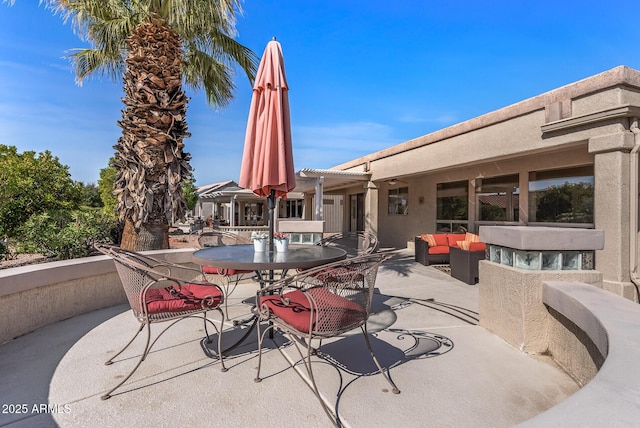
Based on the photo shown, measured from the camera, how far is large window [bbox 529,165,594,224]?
7.15 meters

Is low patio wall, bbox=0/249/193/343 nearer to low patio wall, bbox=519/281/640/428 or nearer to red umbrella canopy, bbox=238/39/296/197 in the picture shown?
red umbrella canopy, bbox=238/39/296/197

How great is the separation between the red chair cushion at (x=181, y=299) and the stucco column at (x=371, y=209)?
901 cm

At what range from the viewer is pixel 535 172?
8250 millimetres

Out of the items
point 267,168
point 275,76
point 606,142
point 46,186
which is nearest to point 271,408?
point 267,168

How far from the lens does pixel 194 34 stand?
24.1 ft

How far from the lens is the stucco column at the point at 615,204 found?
508 cm

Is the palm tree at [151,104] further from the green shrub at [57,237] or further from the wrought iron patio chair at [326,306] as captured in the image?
the wrought iron patio chair at [326,306]

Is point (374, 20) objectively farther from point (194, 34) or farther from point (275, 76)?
point (275, 76)

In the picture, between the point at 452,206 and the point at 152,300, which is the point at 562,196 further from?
the point at 152,300

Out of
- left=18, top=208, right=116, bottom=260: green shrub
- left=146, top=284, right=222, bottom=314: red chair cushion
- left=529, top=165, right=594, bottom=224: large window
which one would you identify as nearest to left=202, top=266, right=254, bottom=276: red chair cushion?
left=146, top=284, right=222, bottom=314: red chair cushion

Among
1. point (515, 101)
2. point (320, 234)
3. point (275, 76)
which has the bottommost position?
point (320, 234)

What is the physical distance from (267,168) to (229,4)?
17.1 feet

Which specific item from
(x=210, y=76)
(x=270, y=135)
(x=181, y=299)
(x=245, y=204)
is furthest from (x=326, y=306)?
(x=245, y=204)

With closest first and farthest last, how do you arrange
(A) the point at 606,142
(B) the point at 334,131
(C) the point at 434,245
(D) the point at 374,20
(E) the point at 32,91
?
(A) the point at 606,142
(C) the point at 434,245
(E) the point at 32,91
(D) the point at 374,20
(B) the point at 334,131
